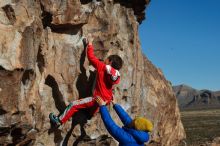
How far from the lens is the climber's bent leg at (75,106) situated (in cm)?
1149

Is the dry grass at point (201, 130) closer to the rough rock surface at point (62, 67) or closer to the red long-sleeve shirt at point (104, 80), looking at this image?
the rough rock surface at point (62, 67)

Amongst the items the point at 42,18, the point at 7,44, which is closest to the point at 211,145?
the point at 42,18

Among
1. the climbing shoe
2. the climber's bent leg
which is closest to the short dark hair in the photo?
the climber's bent leg

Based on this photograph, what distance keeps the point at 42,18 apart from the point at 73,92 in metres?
2.55

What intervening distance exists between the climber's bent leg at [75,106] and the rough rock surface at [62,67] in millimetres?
518

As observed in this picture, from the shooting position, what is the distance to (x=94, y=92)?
12.0m

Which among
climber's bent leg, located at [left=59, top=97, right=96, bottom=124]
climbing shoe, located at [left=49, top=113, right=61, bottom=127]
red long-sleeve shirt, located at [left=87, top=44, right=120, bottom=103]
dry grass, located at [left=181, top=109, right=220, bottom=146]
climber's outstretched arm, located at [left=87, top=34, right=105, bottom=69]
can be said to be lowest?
dry grass, located at [left=181, top=109, right=220, bottom=146]

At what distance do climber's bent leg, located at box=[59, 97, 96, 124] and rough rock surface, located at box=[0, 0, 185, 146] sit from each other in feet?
1.70

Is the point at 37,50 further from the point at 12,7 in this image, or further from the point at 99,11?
the point at 99,11

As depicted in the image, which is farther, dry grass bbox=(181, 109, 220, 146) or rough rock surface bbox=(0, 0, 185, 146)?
dry grass bbox=(181, 109, 220, 146)

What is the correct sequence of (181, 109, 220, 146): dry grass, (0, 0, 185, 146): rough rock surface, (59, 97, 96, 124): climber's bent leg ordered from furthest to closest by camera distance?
(181, 109, 220, 146): dry grass → (59, 97, 96, 124): climber's bent leg → (0, 0, 185, 146): rough rock surface

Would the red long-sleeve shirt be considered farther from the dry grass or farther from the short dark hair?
the dry grass

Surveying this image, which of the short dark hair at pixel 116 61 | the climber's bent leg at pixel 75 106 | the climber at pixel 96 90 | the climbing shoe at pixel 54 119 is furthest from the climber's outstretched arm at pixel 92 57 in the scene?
the climbing shoe at pixel 54 119

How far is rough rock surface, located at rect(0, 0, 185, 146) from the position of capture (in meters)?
9.45
